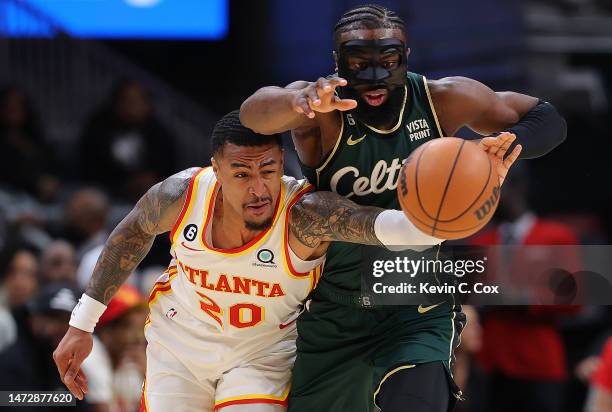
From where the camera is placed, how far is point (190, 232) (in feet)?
14.5

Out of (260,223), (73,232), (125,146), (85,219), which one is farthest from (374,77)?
(125,146)

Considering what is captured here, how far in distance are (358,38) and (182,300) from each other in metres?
1.23

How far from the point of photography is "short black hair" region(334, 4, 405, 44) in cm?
426

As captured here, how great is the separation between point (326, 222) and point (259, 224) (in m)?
0.31

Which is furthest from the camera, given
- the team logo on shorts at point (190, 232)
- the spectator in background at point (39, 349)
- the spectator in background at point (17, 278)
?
the spectator in background at point (17, 278)

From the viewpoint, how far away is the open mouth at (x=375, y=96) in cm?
423

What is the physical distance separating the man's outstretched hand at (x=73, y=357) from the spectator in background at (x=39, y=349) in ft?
2.93

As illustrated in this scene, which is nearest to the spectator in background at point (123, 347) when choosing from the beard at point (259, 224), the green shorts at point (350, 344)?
the green shorts at point (350, 344)

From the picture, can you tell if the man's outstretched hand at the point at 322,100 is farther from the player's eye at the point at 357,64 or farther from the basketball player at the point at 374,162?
the player's eye at the point at 357,64

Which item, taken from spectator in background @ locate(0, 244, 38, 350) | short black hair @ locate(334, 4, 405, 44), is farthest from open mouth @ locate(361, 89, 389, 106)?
spectator in background @ locate(0, 244, 38, 350)

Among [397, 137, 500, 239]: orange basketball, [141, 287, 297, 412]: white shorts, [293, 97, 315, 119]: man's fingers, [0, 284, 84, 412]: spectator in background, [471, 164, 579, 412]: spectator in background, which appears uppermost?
[293, 97, 315, 119]: man's fingers

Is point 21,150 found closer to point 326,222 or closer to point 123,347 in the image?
point 123,347

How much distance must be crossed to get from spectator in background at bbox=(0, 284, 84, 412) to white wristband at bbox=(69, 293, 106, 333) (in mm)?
970

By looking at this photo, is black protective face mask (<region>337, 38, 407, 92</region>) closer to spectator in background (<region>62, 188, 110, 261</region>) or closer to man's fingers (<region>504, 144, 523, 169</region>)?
man's fingers (<region>504, 144, 523, 169</region>)
